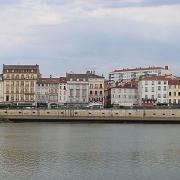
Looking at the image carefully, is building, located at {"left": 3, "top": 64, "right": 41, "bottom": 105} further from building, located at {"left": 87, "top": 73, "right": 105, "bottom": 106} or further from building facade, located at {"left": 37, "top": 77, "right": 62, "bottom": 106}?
building, located at {"left": 87, "top": 73, "right": 105, "bottom": 106}

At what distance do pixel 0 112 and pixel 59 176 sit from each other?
2909 inches

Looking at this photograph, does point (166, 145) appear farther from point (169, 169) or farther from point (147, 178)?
point (147, 178)

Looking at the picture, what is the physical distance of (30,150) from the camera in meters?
41.2

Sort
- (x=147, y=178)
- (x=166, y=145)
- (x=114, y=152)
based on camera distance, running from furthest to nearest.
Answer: (x=166, y=145) < (x=114, y=152) < (x=147, y=178)

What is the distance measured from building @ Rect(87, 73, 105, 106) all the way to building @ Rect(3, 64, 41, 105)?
13877mm

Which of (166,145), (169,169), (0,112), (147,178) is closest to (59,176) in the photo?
(147,178)

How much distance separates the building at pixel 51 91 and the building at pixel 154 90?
61.1 feet

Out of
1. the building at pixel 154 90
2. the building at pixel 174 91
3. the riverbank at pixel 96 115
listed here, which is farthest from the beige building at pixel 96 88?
the riverbank at pixel 96 115

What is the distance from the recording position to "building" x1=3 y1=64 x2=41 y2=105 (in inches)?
5290

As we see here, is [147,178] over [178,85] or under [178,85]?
under

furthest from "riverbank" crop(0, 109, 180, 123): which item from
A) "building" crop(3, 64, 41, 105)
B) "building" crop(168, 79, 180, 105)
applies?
"building" crop(168, 79, 180, 105)

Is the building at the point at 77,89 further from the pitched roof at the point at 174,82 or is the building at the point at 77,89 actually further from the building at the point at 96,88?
the pitched roof at the point at 174,82

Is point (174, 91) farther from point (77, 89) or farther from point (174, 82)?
point (77, 89)

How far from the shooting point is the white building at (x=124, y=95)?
141 m
